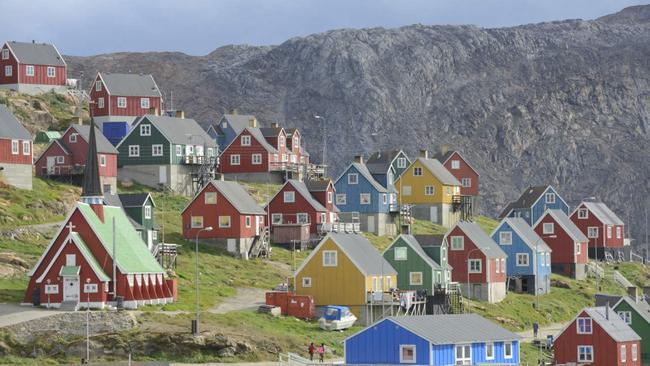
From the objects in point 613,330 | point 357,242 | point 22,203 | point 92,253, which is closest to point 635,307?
point 613,330

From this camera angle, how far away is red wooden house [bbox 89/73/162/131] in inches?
6491

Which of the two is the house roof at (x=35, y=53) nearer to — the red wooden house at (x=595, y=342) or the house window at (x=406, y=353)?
the red wooden house at (x=595, y=342)

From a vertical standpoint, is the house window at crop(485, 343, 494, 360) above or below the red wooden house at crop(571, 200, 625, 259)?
below

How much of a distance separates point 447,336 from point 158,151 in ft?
208

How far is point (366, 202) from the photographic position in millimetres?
153250

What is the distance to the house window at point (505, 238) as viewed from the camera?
144 m

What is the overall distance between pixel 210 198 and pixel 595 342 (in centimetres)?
3898

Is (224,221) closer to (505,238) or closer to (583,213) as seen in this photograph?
(505,238)

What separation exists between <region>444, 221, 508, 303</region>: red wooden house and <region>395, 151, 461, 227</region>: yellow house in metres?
26.0

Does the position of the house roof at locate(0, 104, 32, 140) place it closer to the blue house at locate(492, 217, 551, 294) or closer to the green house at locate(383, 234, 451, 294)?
the green house at locate(383, 234, 451, 294)

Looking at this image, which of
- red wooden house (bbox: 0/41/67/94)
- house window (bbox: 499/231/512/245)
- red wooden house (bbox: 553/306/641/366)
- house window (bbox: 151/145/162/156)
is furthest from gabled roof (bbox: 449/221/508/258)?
red wooden house (bbox: 0/41/67/94)

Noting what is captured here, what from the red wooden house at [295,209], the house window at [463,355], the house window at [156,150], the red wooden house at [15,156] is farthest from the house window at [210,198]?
the house window at [463,355]

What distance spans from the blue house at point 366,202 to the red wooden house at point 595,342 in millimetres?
47419

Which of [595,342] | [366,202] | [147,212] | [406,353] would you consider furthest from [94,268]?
[366,202]
